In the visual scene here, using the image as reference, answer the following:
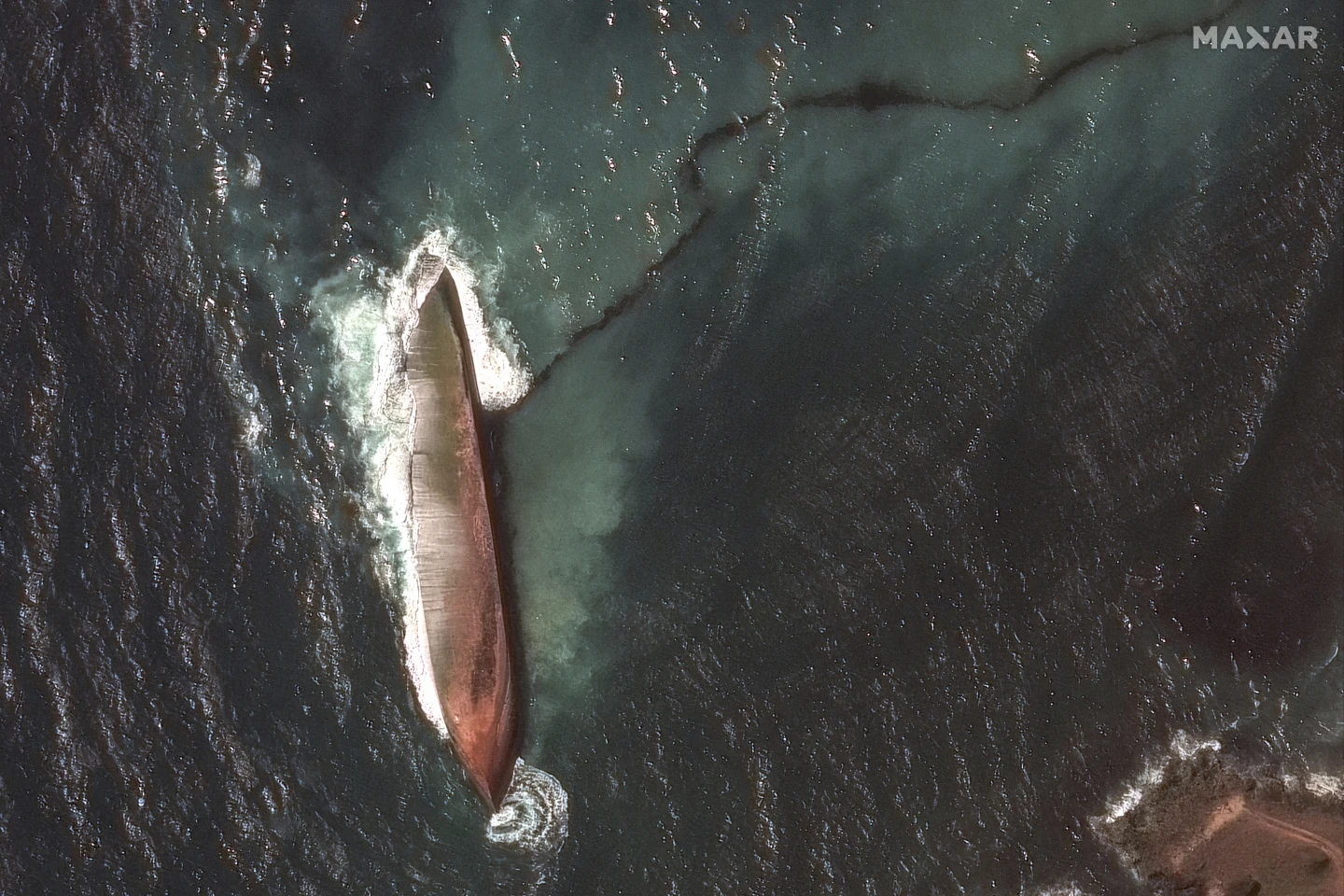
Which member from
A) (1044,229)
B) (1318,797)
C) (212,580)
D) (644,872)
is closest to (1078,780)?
(1318,797)

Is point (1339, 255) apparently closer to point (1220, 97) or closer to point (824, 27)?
point (1220, 97)

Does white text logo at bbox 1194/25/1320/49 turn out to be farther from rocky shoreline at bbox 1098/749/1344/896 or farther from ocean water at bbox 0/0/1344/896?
rocky shoreline at bbox 1098/749/1344/896

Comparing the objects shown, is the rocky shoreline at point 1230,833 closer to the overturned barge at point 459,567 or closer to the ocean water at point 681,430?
the ocean water at point 681,430

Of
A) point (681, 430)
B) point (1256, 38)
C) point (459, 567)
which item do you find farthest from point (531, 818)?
point (1256, 38)

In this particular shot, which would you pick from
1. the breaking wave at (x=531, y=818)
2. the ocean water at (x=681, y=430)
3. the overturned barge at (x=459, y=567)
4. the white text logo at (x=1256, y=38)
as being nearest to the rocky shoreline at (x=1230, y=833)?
the ocean water at (x=681, y=430)

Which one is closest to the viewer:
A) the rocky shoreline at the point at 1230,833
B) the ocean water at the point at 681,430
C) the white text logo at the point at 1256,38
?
the ocean water at the point at 681,430

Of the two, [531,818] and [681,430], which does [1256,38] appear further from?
[531,818]
